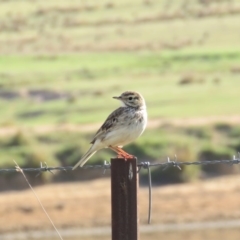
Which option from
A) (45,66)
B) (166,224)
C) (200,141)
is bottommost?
(166,224)

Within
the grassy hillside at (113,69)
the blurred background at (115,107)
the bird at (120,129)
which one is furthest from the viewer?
the grassy hillside at (113,69)

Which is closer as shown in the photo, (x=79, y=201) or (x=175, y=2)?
(x=79, y=201)

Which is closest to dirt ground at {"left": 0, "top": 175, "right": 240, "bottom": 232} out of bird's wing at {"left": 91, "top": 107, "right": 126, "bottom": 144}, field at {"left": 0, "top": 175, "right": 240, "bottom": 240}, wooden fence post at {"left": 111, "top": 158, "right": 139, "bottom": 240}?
field at {"left": 0, "top": 175, "right": 240, "bottom": 240}

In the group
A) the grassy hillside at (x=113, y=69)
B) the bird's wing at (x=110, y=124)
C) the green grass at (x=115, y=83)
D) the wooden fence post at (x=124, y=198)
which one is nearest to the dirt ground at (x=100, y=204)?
the grassy hillside at (x=113, y=69)

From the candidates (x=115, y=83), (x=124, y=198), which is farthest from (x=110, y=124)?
(x=115, y=83)

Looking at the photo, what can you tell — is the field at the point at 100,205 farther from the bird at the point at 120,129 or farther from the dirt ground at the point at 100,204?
the bird at the point at 120,129

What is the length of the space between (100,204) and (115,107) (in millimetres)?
5858

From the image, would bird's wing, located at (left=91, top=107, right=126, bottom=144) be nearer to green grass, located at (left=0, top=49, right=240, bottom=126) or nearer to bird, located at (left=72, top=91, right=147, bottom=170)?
bird, located at (left=72, top=91, right=147, bottom=170)

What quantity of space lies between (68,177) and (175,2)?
49.6m

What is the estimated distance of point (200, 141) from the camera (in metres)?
30.2

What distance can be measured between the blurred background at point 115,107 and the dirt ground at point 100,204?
3 centimetres

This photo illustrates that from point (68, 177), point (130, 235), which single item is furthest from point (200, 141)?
point (130, 235)

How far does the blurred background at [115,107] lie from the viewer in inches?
1109

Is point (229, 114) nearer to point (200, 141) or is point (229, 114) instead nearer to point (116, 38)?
point (200, 141)
